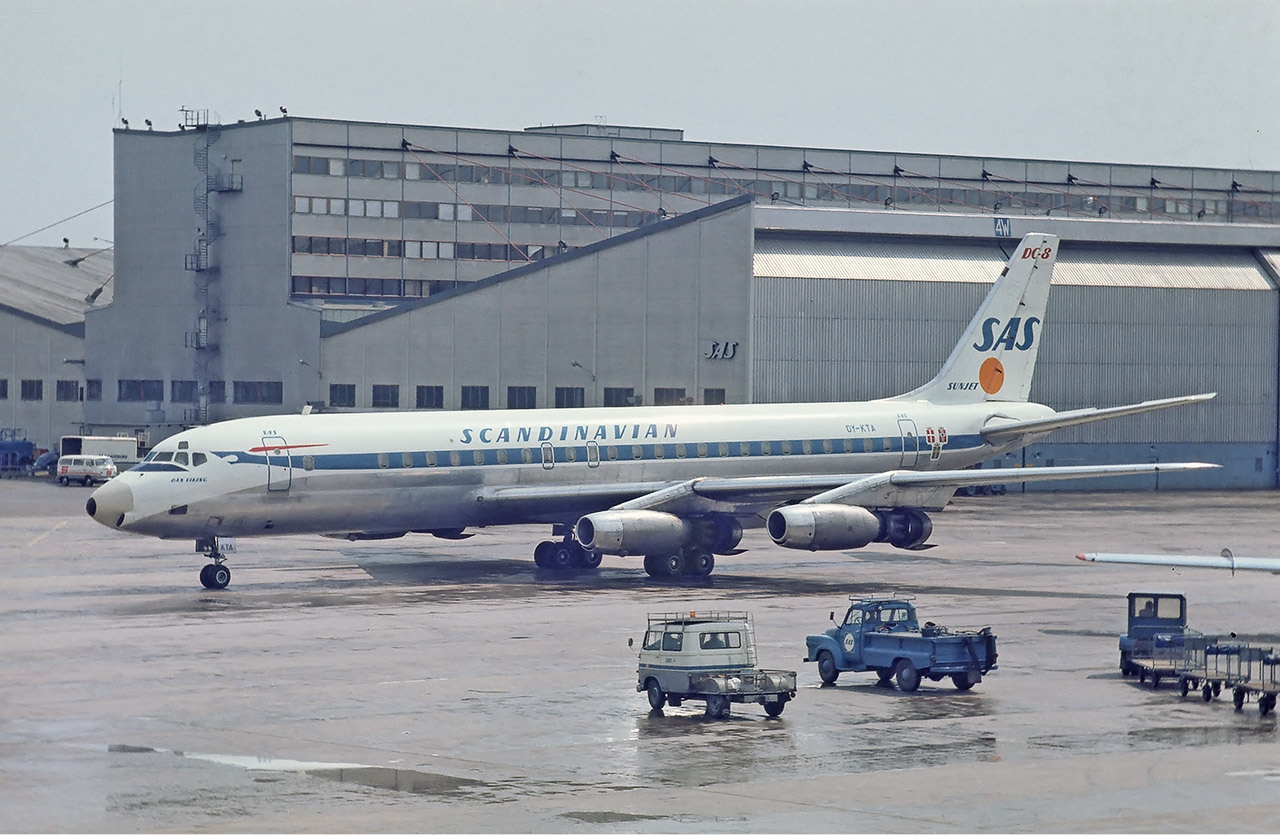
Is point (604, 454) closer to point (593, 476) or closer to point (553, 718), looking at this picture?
point (593, 476)

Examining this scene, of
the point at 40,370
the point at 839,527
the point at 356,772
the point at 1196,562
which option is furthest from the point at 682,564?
the point at 40,370

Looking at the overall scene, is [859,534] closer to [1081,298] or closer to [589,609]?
[589,609]

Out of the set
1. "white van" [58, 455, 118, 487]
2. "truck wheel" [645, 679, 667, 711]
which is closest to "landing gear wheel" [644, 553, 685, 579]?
"truck wheel" [645, 679, 667, 711]

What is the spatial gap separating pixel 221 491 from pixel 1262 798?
3106 cm

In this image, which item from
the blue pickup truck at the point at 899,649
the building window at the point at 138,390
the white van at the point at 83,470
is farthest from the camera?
the building window at the point at 138,390

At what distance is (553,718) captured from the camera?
27.7 m

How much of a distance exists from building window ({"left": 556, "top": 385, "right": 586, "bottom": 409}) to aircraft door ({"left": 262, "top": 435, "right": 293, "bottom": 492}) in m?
39.8

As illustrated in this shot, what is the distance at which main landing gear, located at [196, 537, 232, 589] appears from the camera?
46.5 meters

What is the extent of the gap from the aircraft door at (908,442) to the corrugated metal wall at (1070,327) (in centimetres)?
2669

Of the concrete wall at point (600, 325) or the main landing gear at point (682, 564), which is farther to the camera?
the concrete wall at point (600, 325)

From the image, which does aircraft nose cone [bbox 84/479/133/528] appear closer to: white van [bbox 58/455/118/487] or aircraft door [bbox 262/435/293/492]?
aircraft door [bbox 262/435/293/492]

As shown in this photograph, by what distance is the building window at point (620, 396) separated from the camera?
85.8 meters

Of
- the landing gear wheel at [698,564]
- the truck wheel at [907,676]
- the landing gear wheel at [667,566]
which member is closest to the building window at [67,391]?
the landing gear wheel at [667,566]

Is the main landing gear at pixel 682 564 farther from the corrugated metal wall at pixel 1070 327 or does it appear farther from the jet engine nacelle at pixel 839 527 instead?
the corrugated metal wall at pixel 1070 327
